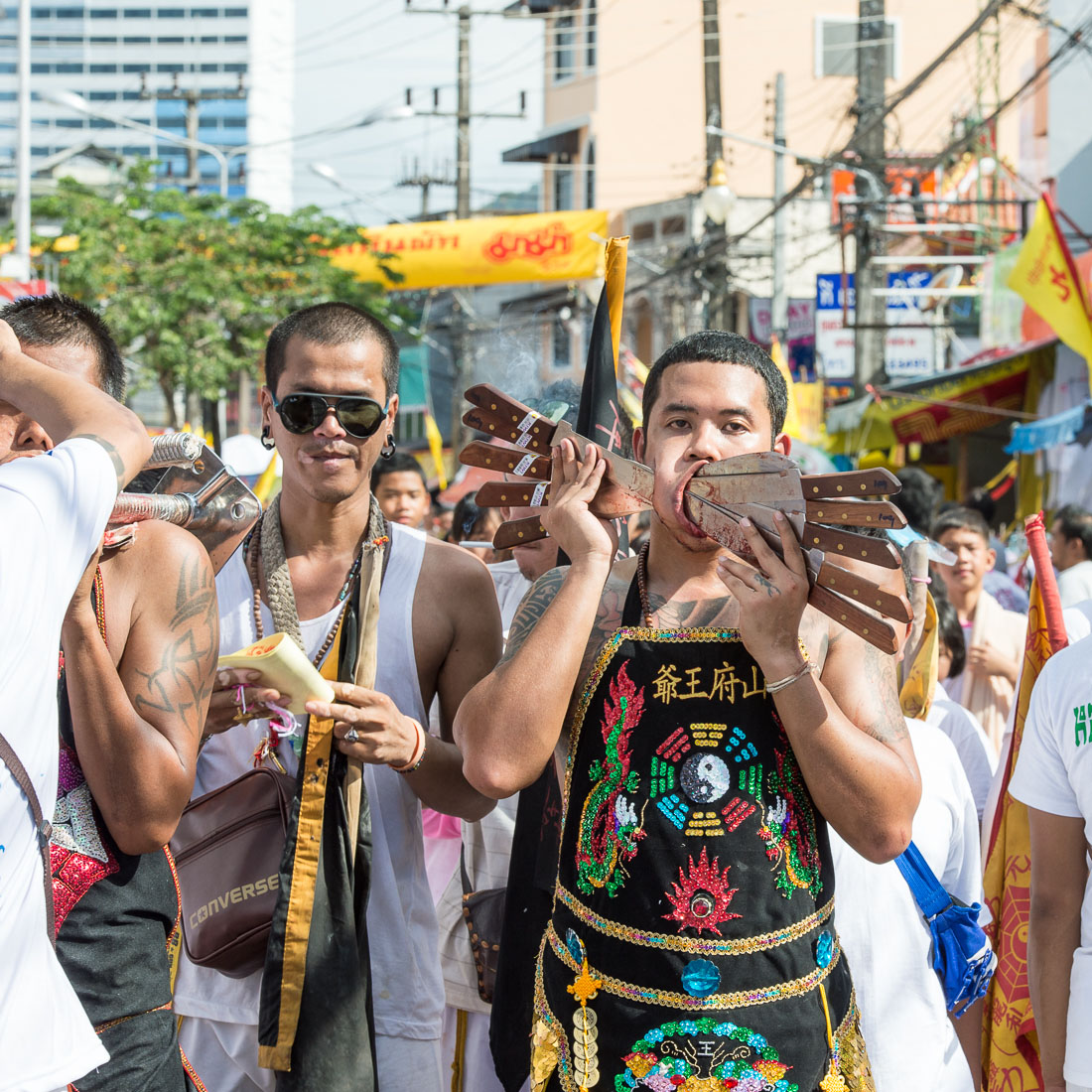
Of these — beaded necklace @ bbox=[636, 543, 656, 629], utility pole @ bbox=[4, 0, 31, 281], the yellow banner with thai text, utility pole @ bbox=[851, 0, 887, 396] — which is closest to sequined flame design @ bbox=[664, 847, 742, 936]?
beaded necklace @ bbox=[636, 543, 656, 629]

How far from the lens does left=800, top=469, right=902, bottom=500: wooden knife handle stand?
223cm

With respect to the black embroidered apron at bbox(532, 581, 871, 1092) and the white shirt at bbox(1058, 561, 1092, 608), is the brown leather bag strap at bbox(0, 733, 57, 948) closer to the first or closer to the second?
the black embroidered apron at bbox(532, 581, 871, 1092)

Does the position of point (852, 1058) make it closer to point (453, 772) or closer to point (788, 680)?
point (788, 680)

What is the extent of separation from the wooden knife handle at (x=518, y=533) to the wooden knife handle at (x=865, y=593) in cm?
75

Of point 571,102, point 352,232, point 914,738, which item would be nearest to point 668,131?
point 571,102

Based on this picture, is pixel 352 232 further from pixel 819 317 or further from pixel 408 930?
pixel 408 930

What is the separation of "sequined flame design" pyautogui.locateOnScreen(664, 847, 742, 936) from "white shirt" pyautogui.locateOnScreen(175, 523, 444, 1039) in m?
1.02

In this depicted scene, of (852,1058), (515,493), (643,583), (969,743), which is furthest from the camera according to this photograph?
(969,743)

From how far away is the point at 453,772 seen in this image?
316 centimetres

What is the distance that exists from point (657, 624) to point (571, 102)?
42.2m

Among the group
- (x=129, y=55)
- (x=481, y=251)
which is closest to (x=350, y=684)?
(x=481, y=251)

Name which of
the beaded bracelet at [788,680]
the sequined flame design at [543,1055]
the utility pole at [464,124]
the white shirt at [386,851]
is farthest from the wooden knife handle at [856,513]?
the utility pole at [464,124]

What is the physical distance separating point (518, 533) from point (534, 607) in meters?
0.21

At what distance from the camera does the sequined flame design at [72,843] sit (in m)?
2.46
